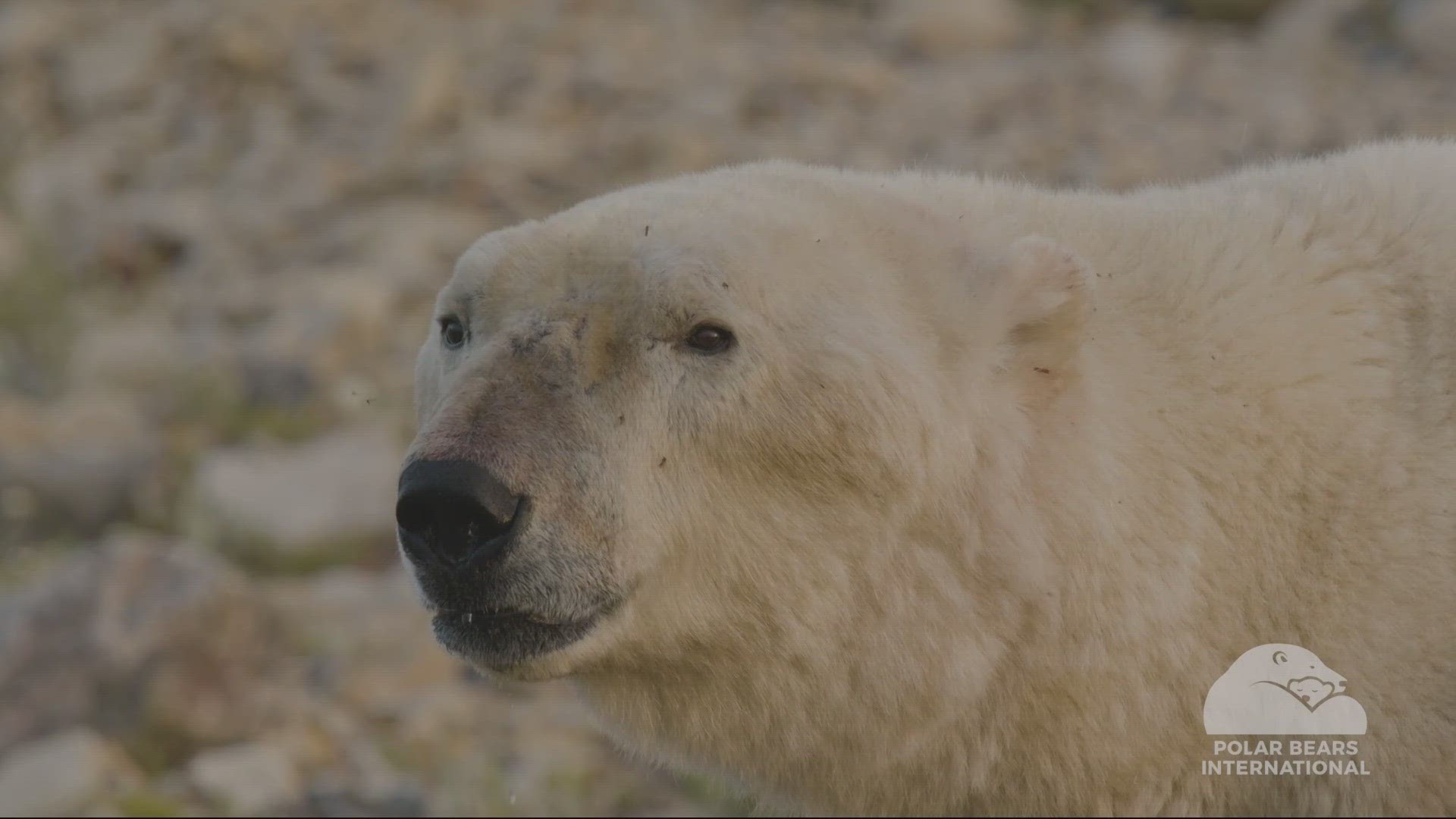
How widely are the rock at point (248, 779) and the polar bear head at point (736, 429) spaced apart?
1938 mm

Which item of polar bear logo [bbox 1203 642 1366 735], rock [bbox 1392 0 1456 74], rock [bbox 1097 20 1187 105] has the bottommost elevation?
rock [bbox 1097 20 1187 105]

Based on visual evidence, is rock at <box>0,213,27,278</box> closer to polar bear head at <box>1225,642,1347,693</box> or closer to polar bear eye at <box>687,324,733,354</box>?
polar bear eye at <box>687,324,733,354</box>

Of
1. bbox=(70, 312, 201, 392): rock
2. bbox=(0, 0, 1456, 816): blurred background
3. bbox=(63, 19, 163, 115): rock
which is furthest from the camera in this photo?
bbox=(63, 19, 163, 115): rock

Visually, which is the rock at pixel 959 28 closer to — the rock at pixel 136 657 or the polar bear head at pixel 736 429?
the rock at pixel 136 657

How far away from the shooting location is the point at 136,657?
205 inches

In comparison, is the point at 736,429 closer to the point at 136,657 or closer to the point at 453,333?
the point at 453,333

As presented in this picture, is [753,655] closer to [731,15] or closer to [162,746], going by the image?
[162,746]

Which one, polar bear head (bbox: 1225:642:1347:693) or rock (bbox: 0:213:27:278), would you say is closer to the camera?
polar bear head (bbox: 1225:642:1347:693)

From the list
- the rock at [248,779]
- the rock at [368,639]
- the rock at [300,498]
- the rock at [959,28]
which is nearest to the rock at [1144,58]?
the rock at [959,28]

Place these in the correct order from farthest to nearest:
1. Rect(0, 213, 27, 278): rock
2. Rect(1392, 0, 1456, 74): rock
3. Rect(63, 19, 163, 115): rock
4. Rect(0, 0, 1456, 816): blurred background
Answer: Rect(63, 19, 163, 115): rock < Rect(0, 213, 27, 278): rock < Rect(1392, 0, 1456, 74): rock < Rect(0, 0, 1456, 816): blurred background

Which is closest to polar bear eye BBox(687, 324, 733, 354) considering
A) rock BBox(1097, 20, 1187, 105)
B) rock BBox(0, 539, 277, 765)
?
rock BBox(0, 539, 277, 765)

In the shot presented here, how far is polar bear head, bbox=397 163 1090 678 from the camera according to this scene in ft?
9.67

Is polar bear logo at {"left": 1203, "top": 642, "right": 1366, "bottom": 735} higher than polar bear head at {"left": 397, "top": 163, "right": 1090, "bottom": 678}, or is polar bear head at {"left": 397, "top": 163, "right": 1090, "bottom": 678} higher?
polar bear head at {"left": 397, "top": 163, "right": 1090, "bottom": 678}

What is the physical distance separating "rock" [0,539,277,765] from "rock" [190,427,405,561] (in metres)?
1.64
